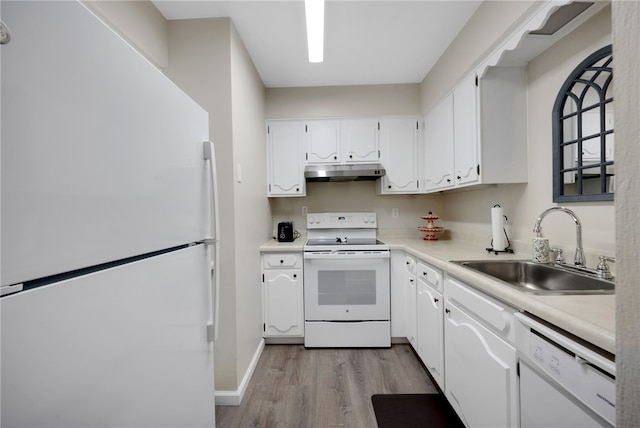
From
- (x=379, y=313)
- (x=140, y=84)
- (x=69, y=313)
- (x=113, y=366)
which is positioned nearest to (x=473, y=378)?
(x=379, y=313)

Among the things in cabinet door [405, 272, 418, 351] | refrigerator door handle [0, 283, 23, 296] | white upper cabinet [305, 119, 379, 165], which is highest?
white upper cabinet [305, 119, 379, 165]

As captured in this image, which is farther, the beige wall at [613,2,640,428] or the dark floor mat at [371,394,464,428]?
the dark floor mat at [371,394,464,428]

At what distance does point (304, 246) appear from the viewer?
2.50 meters

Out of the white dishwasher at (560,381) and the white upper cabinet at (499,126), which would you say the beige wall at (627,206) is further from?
the white upper cabinet at (499,126)

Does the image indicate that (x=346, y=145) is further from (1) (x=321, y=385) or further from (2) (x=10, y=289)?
(2) (x=10, y=289)

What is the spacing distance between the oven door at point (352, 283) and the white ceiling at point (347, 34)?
1.74 m

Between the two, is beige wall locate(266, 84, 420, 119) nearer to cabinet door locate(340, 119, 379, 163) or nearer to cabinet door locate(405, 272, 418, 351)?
cabinet door locate(340, 119, 379, 163)

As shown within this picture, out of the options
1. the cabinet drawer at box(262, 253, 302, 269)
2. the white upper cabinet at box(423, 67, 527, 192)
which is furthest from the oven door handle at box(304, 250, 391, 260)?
the white upper cabinet at box(423, 67, 527, 192)

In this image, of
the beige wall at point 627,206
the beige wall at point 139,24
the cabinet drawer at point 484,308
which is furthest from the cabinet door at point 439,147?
the beige wall at point 139,24

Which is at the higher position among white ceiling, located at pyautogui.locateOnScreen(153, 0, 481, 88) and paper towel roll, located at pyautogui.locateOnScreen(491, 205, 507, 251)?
white ceiling, located at pyautogui.locateOnScreen(153, 0, 481, 88)

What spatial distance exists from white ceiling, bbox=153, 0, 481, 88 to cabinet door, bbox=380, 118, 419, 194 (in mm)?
478

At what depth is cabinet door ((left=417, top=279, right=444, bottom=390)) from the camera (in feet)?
5.64

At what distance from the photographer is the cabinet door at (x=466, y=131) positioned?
1.84 metres

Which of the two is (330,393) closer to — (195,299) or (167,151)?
(195,299)
